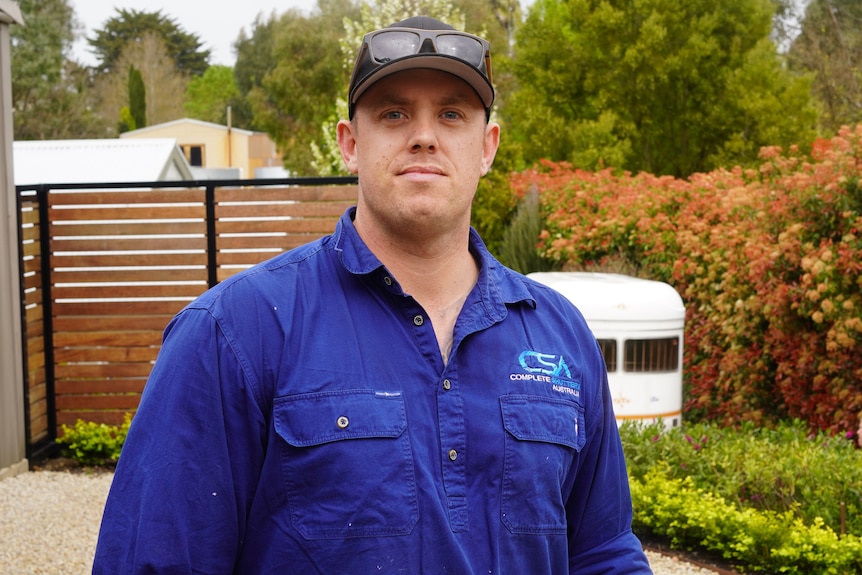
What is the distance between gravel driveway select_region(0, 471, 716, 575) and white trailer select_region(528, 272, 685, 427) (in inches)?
97.6

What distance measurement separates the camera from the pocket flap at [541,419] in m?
1.91

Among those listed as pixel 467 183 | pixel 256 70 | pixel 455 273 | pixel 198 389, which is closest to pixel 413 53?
pixel 467 183

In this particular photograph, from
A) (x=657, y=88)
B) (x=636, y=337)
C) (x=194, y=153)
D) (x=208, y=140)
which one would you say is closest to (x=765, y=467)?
(x=636, y=337)

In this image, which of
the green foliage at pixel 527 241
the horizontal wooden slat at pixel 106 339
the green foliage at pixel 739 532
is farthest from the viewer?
the green foliage at pixel 527 241

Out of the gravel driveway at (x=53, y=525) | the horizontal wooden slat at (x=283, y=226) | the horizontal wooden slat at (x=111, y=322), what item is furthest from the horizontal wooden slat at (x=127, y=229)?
the gravel driveway at (x=53, y=525)

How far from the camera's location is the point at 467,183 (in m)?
2.01

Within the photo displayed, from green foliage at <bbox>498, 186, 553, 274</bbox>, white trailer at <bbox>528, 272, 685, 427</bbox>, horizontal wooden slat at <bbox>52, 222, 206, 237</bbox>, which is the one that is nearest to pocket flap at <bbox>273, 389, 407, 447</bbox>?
white trailer at <bbox>528, 272, 685, 427</bbox>

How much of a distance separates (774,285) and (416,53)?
22.0ft

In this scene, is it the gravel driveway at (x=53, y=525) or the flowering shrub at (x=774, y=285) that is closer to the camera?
the gravel driveway at (x=53, y=525)

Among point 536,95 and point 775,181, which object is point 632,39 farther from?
point 775,181

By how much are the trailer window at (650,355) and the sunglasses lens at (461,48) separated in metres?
6.38

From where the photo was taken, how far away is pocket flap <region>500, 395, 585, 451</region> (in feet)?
6.28

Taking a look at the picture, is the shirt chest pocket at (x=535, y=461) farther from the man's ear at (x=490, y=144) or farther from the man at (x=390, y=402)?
the man's ear at (x=490, y=144)

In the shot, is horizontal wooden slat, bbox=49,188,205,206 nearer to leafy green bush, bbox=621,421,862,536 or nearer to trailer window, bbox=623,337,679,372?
trailer window, bbox=623,337,679,372
